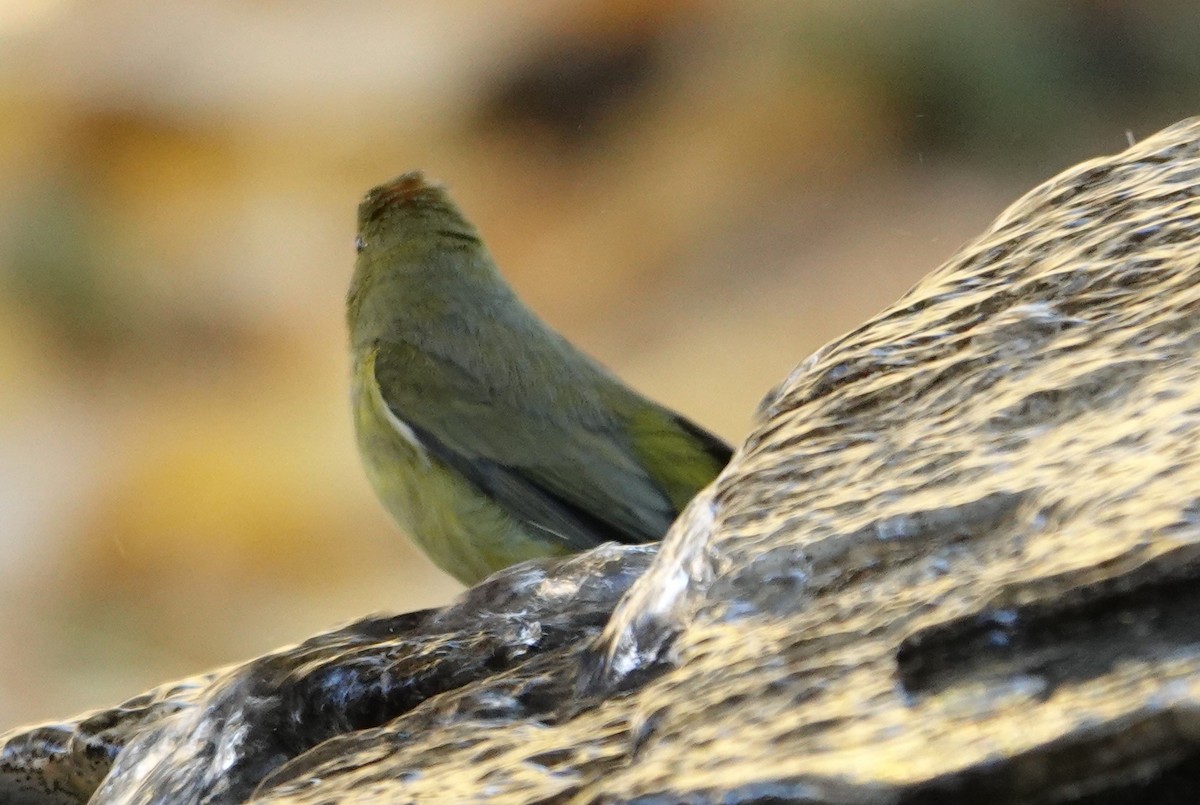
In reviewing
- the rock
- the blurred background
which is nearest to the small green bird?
the rock

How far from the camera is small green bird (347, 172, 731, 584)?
10.6 feet

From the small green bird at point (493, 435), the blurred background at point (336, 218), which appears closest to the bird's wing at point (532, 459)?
the small green bird at point (493, 435)

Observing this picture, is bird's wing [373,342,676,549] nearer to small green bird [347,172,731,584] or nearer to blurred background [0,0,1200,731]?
small green bird [347,172,731,584]

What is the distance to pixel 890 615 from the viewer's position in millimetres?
1369

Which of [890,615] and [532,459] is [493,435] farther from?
[890,615]

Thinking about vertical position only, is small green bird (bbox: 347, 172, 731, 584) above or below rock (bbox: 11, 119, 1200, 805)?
above

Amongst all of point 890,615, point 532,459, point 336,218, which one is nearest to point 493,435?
point 532,459

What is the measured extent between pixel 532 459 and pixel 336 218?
378 centimetres

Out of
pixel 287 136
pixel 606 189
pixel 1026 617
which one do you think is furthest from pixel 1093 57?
pixel 1026 617

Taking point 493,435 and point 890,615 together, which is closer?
point 890,615

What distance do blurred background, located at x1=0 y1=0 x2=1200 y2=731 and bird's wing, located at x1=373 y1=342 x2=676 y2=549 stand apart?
8.81ft

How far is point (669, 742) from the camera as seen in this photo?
1.32 m

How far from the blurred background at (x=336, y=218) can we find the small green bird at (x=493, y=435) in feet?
8.34

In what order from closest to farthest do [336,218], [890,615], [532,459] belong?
[890,615] → [532,459] → [336,218]
